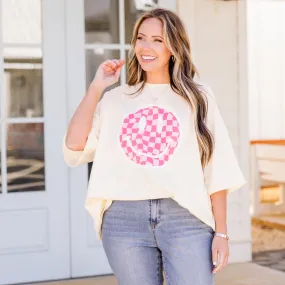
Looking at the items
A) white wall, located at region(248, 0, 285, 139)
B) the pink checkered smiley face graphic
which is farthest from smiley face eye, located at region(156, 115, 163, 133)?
white wall, located at region(248, 0, 285, 139)

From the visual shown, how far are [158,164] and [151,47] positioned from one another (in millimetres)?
358

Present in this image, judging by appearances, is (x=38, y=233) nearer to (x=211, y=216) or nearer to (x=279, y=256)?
(x=279, y=256)

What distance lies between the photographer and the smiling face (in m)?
1.94

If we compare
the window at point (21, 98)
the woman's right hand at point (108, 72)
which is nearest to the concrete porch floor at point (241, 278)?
the window at point (21, 98)

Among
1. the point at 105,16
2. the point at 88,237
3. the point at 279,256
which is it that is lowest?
the point at 279,256

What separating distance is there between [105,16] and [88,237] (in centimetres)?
145

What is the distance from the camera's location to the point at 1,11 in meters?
4.09

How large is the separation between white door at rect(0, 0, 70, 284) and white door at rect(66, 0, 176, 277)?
6 centimetres

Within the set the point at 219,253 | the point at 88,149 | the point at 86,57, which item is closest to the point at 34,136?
the point at 86,57

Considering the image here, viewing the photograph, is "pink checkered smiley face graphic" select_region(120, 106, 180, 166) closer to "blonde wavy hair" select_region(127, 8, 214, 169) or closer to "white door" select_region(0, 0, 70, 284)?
"blonde wavy hair" select_region(127, 8, 214, 169)

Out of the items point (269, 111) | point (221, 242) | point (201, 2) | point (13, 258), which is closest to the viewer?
point (221, 242)

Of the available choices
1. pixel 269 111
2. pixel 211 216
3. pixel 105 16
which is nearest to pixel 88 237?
pixel 105 16

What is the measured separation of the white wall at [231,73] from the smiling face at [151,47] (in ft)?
8.42

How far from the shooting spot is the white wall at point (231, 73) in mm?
4539
